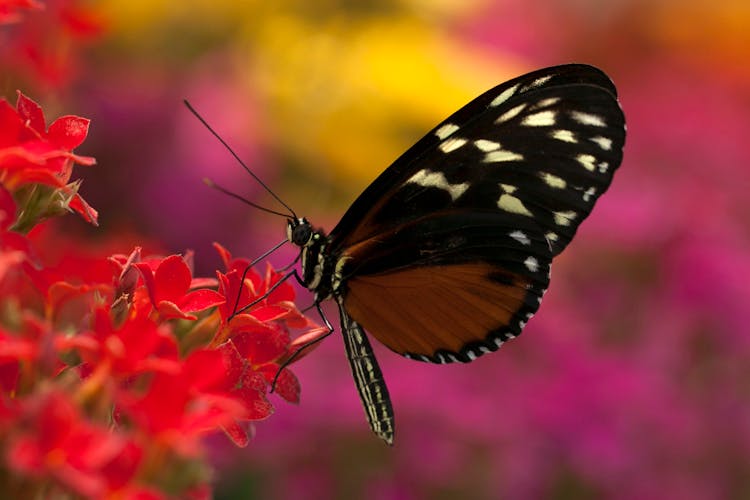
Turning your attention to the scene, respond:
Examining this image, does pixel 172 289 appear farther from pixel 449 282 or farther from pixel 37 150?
pixel 449 282

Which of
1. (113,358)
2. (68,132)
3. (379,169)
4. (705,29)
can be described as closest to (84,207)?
(68,132)

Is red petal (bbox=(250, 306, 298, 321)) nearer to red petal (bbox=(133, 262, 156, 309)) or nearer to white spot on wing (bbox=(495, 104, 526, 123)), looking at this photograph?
red petal (bbox=(133, 262, 156, 309))

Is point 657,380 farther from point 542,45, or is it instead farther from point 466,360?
point 542,45

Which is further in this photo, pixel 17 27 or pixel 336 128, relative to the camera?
pixel 336 128

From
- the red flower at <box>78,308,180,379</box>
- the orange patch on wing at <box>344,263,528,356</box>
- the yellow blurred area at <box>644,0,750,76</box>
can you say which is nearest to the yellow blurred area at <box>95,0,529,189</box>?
the yellow blurred area at <box>644,0,750,76</box>

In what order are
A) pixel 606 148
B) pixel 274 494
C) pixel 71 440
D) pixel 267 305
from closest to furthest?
pixel 71 440 → pixel 267 305 → pixel 606 148 → pixel 274 494

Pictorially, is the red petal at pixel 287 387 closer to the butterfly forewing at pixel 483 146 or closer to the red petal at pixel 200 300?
the red petal at pixel 200 300

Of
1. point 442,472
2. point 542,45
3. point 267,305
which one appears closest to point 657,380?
point 442,472
